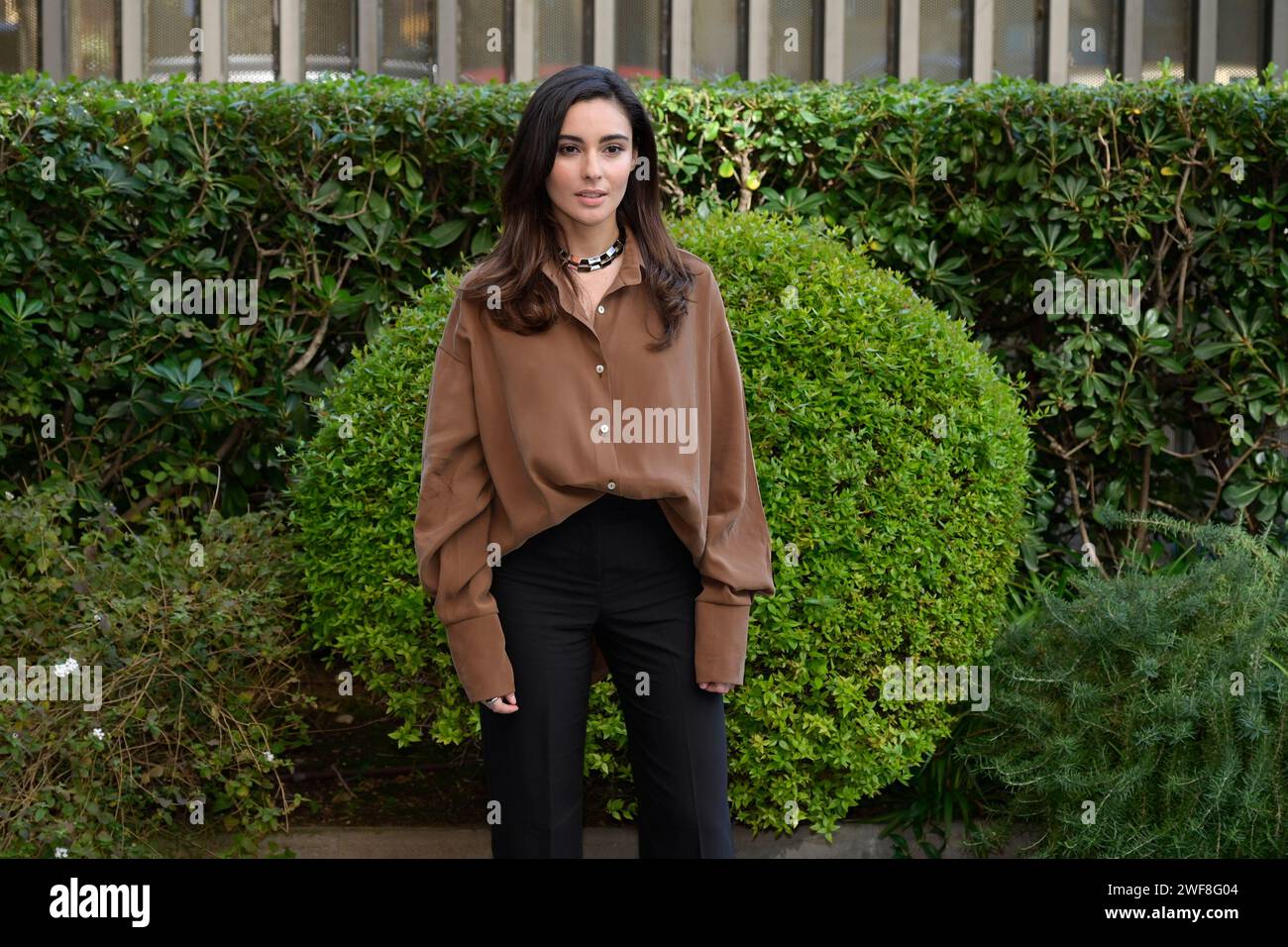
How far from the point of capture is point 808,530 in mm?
3957

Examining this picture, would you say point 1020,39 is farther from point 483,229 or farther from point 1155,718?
point 1155,718

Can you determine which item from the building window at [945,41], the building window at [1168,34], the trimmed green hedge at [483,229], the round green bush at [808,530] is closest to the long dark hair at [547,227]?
the round green bush at [808,530]

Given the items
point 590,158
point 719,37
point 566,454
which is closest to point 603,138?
point 590,158

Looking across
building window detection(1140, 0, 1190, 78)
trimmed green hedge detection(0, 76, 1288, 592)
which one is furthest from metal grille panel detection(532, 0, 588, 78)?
trimmed green hedge detection(0, 76, 1288, 592)

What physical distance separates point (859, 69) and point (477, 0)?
343 centimetres

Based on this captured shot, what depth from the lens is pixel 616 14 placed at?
11398mm

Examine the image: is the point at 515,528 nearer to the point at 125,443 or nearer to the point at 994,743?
the point at 994,743

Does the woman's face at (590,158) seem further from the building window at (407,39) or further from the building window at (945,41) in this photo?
the building window at (945,41)

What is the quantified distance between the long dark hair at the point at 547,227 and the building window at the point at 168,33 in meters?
9.73

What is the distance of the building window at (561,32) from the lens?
1129 cm

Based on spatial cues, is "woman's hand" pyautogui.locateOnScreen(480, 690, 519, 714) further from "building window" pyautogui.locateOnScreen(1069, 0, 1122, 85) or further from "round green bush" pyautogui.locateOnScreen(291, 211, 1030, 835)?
"building window" pyautogui.locateOnScreen(1069, 0, 1122, 85)

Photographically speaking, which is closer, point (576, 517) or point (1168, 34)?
point (576, 517)

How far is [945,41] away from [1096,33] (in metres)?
1.35
